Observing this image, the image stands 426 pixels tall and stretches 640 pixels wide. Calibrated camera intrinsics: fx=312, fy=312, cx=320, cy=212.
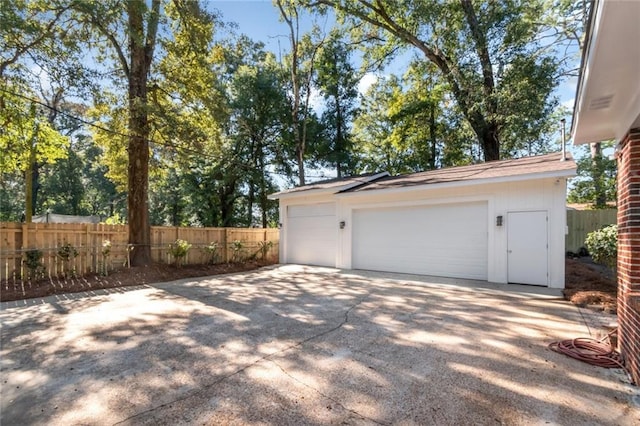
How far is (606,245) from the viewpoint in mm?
6176

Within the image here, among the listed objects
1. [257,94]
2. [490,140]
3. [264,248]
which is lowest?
[264,248]

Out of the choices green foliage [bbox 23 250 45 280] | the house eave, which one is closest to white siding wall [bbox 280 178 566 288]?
the house eave

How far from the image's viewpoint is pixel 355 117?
20625 millimetres

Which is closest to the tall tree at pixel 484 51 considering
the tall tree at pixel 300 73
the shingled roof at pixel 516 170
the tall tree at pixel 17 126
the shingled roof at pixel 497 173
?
the tall tree at pixel 300 73

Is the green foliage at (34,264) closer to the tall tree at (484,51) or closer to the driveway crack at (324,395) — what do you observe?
the driveway crack at (324,395)

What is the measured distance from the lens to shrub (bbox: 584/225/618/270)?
20.1 ft

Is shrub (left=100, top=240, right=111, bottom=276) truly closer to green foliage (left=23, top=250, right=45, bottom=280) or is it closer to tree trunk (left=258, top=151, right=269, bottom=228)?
green foliage (left=23, top=250, right=45, bottom=280)

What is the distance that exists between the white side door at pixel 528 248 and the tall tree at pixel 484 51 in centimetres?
598

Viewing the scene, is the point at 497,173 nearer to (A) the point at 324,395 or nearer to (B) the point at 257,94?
(A) the point at 324,395

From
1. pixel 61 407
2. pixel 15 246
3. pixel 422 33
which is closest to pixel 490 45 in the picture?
pixel 422 33

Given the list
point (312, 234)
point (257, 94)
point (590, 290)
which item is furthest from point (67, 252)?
point (257, 94)

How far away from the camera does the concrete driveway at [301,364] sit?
2299 mm

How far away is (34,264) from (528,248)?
1105cm

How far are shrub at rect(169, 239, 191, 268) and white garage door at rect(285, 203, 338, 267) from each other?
361cm
